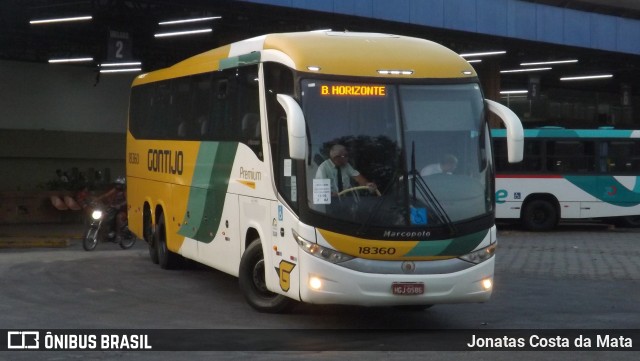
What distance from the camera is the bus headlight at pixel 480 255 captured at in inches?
439

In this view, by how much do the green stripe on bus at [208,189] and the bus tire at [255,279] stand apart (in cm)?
142

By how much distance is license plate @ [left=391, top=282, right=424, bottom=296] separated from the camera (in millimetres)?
10781

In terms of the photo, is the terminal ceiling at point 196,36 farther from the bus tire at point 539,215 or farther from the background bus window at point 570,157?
the bus tire at point 539,215

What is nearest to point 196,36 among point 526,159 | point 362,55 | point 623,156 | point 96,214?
point 526,159

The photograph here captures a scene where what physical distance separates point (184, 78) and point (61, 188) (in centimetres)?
1759

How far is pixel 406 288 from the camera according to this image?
35.4 feet

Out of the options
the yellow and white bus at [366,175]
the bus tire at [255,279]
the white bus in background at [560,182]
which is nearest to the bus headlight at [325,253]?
the yellow and white bus at [366,175]

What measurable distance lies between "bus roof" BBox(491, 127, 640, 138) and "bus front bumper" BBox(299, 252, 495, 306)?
17632mm

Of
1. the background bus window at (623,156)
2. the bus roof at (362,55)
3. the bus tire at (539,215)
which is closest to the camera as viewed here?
the bus roof at (362,55)

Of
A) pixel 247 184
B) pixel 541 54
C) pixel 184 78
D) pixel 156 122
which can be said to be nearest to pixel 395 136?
pixel 247 184

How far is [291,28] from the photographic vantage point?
101 ft
